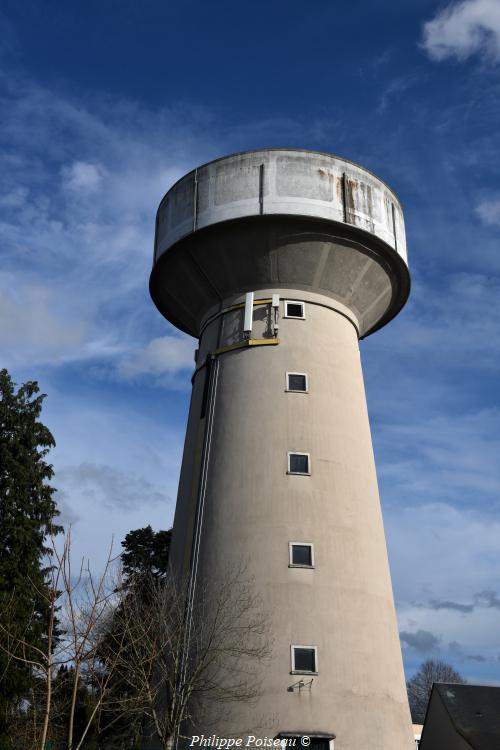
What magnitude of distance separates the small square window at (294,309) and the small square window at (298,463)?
14.3 feet

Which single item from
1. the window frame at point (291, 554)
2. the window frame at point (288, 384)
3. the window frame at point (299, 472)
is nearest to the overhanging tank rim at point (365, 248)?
the window frame at point (288, 384)

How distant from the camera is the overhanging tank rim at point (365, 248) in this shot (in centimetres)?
2077

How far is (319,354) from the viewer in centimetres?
2142

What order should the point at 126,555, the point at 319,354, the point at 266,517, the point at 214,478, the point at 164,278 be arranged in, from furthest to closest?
the point at 126,555 < the point at 164,278 < the point at 319,354 < the point at 214,478 < the point at 266,517

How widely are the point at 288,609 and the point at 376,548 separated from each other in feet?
10.5

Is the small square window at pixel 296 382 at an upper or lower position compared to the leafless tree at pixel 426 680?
lower

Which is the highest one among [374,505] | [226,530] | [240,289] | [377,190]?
[377,190]

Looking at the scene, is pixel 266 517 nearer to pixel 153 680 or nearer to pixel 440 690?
pixel 153 680

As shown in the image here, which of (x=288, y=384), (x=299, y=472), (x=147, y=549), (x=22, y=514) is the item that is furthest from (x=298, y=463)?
(x=147, y=549)

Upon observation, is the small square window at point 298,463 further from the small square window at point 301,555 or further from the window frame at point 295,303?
the window frame at point 295,303

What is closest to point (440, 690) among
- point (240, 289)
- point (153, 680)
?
point (153, 680)

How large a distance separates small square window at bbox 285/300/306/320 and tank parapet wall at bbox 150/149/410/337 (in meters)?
0.54

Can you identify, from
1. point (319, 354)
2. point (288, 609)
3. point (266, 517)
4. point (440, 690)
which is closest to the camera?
point (288, 609)

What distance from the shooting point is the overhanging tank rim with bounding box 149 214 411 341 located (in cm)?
2077
